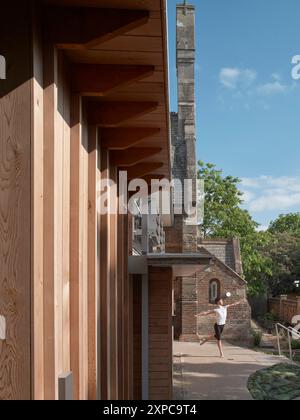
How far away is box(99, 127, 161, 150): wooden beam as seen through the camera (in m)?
3.95

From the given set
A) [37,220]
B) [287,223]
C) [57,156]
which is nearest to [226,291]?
[57,156]

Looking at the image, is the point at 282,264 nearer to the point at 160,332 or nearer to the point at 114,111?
the point at 160,332

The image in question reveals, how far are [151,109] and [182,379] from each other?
411 inches

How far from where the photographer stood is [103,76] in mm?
2791

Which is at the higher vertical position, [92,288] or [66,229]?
[66,229]

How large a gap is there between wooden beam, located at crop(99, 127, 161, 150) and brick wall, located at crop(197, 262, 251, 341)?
72.5ft

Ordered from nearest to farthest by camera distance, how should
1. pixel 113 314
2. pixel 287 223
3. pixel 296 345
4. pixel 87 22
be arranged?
1. pixel 87 22
2. pixel 113 314
3. pixel 296 345
4. pixel 287 223

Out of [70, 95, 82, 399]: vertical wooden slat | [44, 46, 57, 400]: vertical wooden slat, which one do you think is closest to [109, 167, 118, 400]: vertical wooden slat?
[70, 95, 82, 399]: vertical wooden slat

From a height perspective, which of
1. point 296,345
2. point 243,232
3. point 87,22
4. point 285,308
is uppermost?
point 243,232

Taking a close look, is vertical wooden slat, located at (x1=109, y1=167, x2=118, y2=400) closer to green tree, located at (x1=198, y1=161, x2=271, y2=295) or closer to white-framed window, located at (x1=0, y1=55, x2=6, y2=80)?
white-framed window, located at (x1=0, y1=55, x2=6, y2=80)

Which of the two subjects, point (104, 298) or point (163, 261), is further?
point (163, 261)

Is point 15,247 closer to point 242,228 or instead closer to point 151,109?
point 151,109

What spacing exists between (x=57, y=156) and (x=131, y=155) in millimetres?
2367
